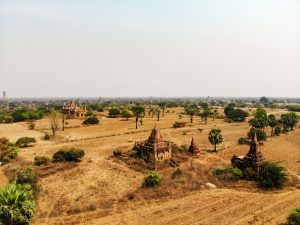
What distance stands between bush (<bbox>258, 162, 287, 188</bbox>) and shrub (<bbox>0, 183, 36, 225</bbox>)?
74.9 ft

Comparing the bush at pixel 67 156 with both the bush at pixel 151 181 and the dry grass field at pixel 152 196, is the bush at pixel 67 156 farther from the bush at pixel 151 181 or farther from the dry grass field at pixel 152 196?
the bush at pixel 151 181

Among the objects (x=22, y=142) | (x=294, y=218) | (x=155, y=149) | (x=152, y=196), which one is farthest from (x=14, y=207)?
(x=22, y=142)

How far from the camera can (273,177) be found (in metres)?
31.2

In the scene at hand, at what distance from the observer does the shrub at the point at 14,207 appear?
19.7 m

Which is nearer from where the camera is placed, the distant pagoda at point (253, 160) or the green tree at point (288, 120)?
the distant pagoda at point (253, 160)

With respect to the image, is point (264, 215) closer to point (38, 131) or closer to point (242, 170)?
point (242, 170)

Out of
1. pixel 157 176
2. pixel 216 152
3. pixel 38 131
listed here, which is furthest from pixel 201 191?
pixel 38 131

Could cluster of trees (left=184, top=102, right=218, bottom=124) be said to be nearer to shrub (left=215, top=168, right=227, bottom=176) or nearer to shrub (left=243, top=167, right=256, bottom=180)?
shrub (left=215, top=168, right=227, bottom=176)

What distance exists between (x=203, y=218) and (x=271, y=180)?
425 inches

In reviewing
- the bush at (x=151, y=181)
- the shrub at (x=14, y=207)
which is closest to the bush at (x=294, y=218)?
the bush at (x=151, y=181)

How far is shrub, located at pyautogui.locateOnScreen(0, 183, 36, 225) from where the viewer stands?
19688mm

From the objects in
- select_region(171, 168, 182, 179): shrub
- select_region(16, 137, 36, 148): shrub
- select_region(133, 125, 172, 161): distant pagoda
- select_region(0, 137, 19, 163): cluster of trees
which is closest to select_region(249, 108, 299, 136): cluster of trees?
select_region(133, 125, 172, 161): distant pagoda

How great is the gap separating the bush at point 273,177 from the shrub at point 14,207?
22836 mm

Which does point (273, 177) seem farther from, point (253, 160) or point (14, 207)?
point (14, 207)
